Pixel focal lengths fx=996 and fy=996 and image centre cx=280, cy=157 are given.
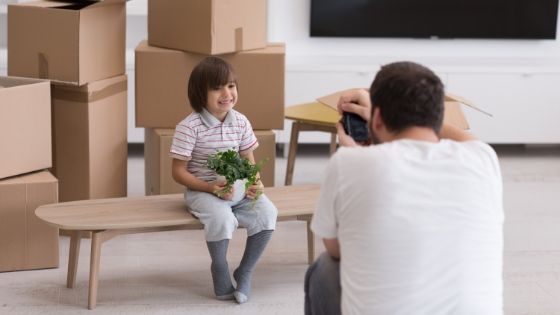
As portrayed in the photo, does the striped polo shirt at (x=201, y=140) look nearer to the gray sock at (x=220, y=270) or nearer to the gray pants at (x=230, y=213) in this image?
the gray pants at (x=230, y=213)

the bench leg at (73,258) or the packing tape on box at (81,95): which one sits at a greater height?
the packing tape on box at (81,95)

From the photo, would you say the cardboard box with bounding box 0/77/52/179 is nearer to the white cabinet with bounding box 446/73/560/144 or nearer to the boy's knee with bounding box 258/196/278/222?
the boy's knee with bounding box 258/196/278/222

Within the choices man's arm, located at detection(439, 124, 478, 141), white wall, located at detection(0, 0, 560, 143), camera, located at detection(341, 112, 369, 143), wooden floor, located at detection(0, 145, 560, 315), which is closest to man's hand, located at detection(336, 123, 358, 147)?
camera, located at detection(341, 112, 369, 143)

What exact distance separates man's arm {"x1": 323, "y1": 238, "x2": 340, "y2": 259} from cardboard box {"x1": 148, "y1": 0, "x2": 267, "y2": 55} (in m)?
1.72

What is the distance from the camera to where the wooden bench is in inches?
123

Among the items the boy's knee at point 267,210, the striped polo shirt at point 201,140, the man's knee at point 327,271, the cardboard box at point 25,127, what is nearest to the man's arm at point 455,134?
the man's knee at point 327,271

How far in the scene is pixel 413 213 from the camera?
195 centimetres

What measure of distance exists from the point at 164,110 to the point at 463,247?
2187 mm

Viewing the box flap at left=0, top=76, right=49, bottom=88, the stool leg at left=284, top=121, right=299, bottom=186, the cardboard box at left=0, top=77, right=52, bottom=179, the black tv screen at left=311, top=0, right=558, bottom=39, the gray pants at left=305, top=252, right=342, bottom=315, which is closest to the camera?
the gray pants at left=305, top=252, right=342, bottom=315

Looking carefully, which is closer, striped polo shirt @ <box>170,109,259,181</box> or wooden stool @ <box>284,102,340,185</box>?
striped polo shirt @ <box>170,109,259,181</box>

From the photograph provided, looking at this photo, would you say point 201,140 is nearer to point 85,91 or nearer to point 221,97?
point 221,97

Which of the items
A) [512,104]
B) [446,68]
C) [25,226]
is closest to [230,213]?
[25,226]

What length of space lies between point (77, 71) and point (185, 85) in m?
0.45

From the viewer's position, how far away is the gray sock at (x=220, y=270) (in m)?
3.21
